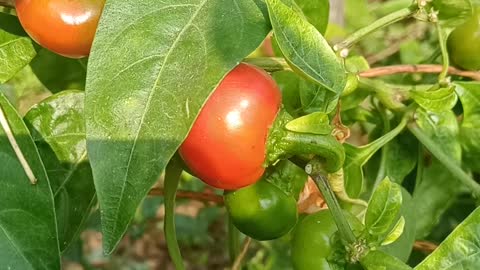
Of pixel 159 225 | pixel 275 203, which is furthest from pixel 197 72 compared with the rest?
pixel 159 225

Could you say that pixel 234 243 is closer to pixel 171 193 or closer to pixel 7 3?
pixel 171 193

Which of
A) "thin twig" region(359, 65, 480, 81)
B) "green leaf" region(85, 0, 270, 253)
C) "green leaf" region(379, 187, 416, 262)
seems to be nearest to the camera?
"green leaf" region(85, 0, 270, 253)

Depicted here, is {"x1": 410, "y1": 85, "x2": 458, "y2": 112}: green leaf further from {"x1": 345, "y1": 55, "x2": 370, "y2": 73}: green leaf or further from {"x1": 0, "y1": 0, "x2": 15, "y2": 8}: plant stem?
{"x1": 0, "y1": 0, "x2": 15, "y2": 8}: plant stem

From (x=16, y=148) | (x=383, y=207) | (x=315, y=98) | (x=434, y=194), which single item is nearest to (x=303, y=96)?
(x=315, y=98)

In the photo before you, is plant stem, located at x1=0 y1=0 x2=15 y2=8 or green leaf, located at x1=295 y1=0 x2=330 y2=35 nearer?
plant stem, located at x1=0 y1=0 x2=15 y2=8

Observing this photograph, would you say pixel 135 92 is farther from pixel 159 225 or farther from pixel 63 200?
pixel 159 225

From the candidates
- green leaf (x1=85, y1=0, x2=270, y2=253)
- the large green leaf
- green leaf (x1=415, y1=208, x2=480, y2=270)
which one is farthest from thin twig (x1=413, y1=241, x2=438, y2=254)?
green leaf (x1=85, y1=0, x2=270, y2=253)

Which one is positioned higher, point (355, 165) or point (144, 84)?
point (144, 84)
